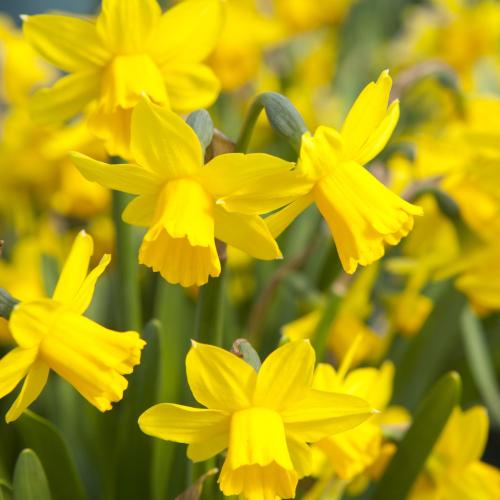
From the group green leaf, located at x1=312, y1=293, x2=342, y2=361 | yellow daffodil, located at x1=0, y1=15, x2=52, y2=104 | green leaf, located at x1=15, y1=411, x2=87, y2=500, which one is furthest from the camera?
yellow daffodil, located at x1=0, y1=15, x2=52, y2=104

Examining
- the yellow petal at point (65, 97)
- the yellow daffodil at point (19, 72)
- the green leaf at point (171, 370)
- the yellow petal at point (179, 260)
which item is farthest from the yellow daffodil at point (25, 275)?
the yellow petal at point (179, 260)

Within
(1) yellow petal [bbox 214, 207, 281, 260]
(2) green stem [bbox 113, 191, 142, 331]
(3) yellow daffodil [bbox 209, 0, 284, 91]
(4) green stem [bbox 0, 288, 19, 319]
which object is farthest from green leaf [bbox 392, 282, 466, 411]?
(4) green stem [bbox 0, 288, 19, 319]

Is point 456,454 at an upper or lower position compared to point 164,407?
lower

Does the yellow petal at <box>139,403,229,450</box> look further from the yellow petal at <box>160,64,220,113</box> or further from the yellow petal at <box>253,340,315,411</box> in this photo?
the yellow petal at <box>160,64,220,113</box>

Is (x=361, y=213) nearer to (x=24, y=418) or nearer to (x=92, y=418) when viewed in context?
(x=24, y=418)

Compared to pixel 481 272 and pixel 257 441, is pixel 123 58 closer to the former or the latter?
pixel 257 441

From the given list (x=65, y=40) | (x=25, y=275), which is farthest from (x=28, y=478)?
(x=25, y=275)

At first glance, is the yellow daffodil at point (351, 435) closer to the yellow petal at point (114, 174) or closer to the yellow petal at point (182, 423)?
the yellow petal at point (182, 423)

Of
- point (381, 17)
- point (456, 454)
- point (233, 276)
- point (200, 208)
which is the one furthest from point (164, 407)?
point (381, 17)
